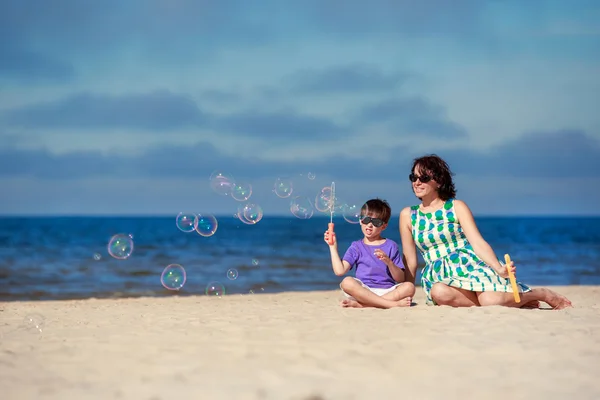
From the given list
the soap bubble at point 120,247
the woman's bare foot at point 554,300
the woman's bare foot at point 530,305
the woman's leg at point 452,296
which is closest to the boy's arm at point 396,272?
the woman's leg at point 452,296

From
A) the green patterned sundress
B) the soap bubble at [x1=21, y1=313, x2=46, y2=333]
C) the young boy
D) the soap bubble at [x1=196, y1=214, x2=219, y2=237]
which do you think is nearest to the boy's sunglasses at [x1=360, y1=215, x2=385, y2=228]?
the young boy

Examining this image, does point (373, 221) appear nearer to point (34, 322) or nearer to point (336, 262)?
point (336, 262)

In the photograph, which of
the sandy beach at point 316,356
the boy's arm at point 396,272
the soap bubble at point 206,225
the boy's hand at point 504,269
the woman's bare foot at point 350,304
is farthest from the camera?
the soap bubble at point 206,225

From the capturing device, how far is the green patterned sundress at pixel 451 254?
7.18 metres

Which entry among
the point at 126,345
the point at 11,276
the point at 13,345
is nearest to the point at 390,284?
the point at 126,345

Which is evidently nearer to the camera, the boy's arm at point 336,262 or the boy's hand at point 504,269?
the boy's hand at point 504,269

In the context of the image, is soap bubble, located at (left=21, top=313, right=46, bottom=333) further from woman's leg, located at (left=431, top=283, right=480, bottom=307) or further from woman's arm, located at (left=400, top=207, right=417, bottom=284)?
woman's leg, located at (left=431, top=283, right=480, bottom=307)

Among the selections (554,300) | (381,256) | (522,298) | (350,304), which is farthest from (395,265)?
(554,300)

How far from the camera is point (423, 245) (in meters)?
7.35

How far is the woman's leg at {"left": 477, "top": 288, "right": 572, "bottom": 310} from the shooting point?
7.28 meters

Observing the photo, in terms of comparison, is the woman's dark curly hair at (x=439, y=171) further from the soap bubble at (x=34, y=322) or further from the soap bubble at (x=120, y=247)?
the soap bubble at (x=120, y=247)

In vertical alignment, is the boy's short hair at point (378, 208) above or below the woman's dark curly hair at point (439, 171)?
below

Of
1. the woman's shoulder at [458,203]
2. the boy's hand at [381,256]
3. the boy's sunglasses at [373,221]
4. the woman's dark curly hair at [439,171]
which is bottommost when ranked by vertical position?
the boy's hand at [381,256]

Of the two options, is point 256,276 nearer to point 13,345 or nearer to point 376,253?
point 376,253
